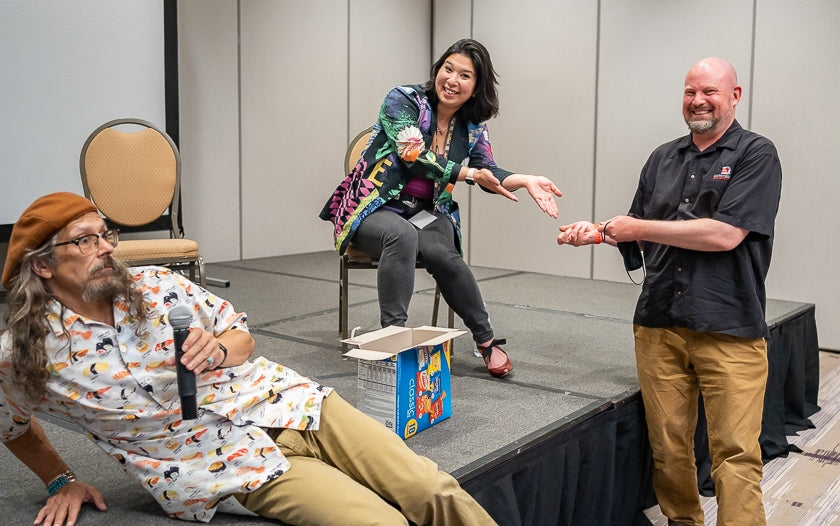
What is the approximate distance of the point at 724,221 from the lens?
2338 mm

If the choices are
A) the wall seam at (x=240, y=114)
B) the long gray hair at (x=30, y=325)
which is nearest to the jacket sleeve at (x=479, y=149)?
the long gray hair at (x=30, y=325)

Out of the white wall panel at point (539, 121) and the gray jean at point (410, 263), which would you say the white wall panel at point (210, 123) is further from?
the gray jean at point (410, 263)

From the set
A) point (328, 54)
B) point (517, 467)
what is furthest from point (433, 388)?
point (328, 54)

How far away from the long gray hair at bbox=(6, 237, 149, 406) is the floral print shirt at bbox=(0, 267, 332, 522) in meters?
0.02

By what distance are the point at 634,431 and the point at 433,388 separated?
30.3 inches

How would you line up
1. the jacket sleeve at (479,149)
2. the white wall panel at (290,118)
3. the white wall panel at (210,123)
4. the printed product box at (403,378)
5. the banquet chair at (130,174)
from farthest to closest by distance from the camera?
the white wall panel at (290,118) → the white wall panel at (210,123) → the banquet chair at (130,174) → the jacket sleeve at (479,149) → the printed product box at (403,378)

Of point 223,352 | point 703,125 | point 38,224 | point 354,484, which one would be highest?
point 703,125

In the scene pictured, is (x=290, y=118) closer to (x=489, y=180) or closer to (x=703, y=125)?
(x=489, y=180)

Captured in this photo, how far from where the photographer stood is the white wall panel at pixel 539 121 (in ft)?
18.2

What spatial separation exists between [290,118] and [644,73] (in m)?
2.37

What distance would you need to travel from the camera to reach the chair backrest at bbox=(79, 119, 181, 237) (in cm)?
368

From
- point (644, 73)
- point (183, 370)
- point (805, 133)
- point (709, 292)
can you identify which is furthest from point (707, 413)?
point (644, 73)

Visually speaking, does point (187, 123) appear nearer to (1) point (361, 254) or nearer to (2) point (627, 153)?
(1) point (361, 254)

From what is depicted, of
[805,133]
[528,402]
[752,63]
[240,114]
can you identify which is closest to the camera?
[528,402]
